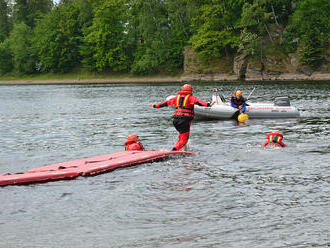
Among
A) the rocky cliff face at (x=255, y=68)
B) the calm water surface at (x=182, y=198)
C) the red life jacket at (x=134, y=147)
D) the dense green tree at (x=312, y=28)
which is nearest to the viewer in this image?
the calm water surface at (x=182, y=198)

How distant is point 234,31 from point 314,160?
182ft

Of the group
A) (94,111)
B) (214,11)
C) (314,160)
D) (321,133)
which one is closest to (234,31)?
(214,11)

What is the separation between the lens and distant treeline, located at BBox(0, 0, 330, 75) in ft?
186

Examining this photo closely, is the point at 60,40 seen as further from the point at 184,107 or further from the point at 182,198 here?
the point at 182,198

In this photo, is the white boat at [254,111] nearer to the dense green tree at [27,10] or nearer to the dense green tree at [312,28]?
the dense green tree at [312,28]

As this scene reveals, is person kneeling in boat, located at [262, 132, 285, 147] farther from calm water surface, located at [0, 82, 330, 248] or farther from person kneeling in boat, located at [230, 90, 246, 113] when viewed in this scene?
person kneeling in boat, located at [230, 90, 246, 113]

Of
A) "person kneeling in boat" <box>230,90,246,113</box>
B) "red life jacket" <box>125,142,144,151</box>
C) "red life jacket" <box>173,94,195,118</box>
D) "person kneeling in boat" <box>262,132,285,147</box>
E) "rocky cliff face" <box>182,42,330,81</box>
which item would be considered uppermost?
"rocky cliff face" <box>182,42,330,81</box>

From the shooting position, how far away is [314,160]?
11906 mm

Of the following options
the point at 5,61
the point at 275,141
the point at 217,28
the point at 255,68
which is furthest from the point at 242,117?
the point at 5,61

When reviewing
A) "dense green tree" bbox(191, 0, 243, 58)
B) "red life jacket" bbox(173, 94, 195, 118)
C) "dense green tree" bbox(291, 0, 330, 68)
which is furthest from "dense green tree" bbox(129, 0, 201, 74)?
"red life jacket" bbox(173, 94, 195, 118)

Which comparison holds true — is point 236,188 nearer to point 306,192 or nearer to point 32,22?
point 306,192

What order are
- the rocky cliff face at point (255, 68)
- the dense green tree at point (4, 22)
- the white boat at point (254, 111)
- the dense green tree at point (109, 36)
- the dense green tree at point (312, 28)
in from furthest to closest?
1. the dense green tree at point (4, 22)
2. the dense green tree at point (109, 36)
3. the rocky cliff face at point (255, 68)
4. the dense green tree at point (312, 28)
5. the white boat at point (254, 111)

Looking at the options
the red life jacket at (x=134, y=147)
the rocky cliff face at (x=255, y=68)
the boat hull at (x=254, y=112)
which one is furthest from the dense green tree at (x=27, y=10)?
the red life jacket at (x=134, y=147)

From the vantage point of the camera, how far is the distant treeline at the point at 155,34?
56688 millimetres
